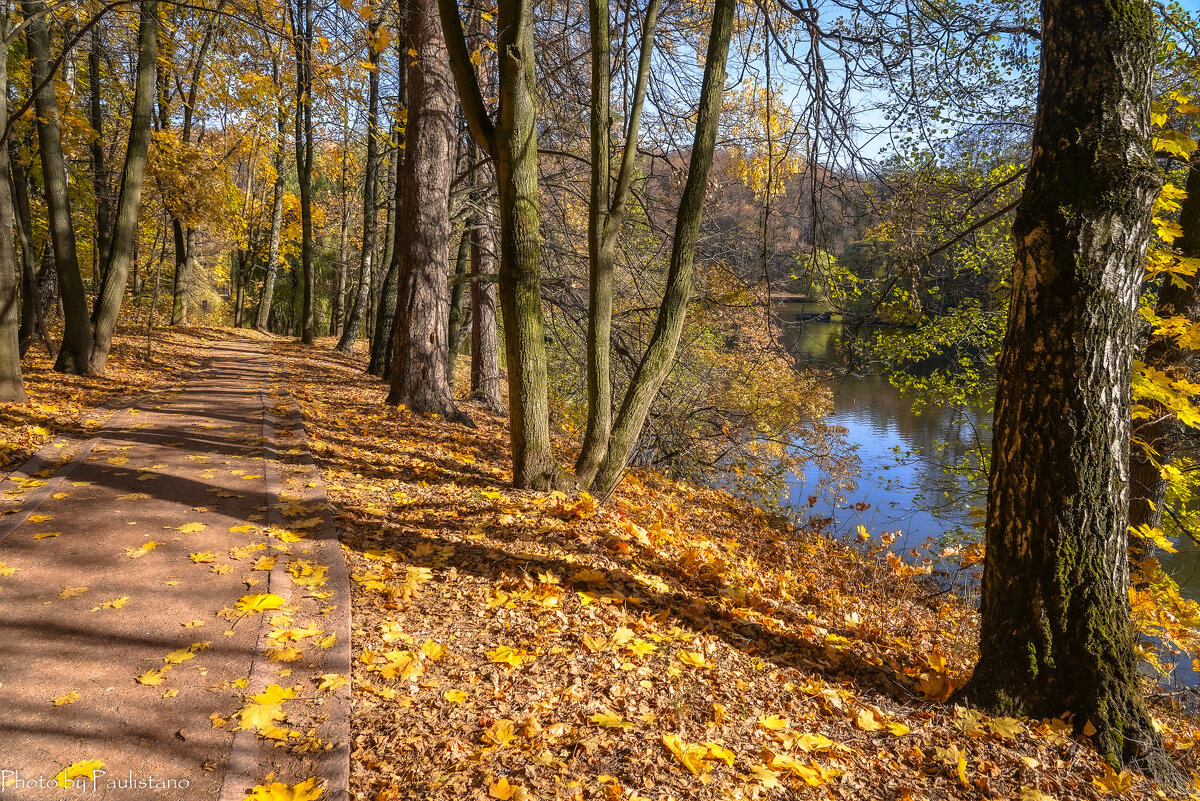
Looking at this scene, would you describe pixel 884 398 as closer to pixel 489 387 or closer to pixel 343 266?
pixel 489 387

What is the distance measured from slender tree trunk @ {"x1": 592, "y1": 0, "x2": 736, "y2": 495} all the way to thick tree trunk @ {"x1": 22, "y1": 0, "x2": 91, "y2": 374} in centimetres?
791

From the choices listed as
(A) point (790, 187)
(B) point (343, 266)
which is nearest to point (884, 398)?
(A) point (790, 187)

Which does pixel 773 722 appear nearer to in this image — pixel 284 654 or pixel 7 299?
pixel 284 654

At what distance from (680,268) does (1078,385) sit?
3.13 m

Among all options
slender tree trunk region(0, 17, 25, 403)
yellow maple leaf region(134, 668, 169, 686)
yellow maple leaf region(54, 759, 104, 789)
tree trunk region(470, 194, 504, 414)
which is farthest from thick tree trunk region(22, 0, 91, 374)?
yellow maple leaf region(54, 759, 104, 789)

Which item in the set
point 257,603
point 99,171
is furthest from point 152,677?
point 99,171

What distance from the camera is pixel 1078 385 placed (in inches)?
108

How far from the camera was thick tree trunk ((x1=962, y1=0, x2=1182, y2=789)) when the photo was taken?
2.69 m

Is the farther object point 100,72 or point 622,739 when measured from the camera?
point 100,72

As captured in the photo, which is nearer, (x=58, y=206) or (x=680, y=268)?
(x=680, y=268)

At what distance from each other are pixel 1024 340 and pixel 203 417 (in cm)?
820

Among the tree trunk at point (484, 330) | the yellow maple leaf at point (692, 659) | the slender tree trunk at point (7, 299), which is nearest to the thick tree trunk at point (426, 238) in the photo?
the tree trunk at point (484, 330)

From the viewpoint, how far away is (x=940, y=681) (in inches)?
130

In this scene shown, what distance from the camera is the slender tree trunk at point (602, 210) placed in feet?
16.6
